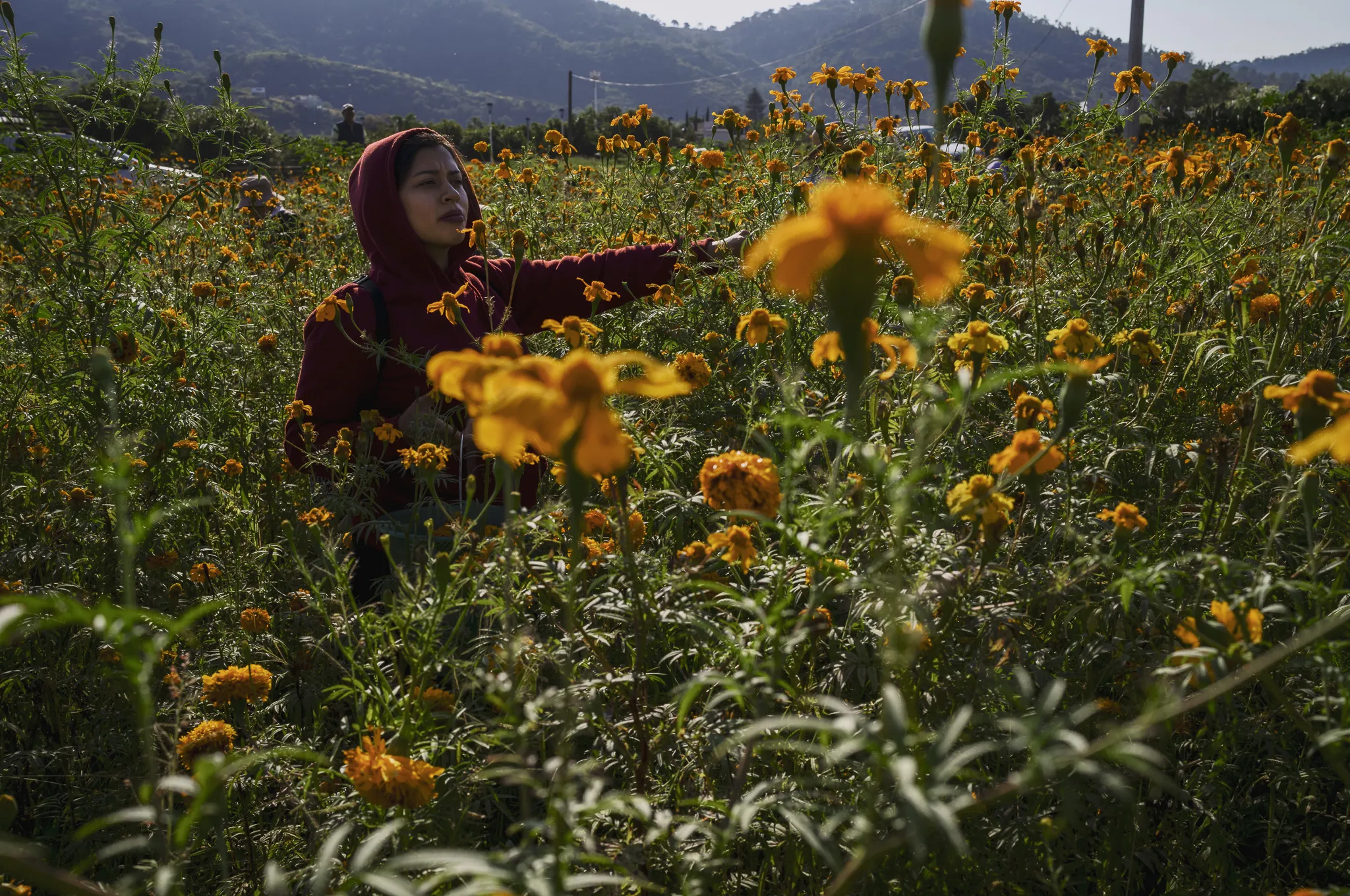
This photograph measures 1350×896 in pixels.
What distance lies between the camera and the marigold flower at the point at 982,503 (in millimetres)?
1175

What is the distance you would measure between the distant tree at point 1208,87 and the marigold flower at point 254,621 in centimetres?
1960

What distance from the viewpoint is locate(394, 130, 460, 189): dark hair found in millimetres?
2840

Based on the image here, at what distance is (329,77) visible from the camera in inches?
4803

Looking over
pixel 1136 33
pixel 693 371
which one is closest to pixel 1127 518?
pixel 693 371

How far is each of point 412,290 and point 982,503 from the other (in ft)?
6.99

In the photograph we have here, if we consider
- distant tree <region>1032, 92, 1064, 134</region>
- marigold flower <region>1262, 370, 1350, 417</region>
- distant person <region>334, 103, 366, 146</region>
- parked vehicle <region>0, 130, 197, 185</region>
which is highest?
distant person <region>334, 103, 366, 146</region>

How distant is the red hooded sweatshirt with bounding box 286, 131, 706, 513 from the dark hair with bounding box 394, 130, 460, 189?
3 cm

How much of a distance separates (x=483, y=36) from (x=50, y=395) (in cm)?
19594

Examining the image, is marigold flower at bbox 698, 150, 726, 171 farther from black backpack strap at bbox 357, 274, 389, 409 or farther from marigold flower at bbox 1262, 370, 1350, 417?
marigold flower at bbox 1262, 370, 1350, 417

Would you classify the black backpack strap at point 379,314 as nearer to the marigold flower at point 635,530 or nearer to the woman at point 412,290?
the woman at point 412,290

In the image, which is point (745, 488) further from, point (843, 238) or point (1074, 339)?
point (1074, 339)

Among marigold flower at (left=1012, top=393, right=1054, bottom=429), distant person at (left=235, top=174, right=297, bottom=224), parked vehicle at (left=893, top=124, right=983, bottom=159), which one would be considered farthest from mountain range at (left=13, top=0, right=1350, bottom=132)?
marigold flower at (left=1012, top=393, right=1054, bottom=429)

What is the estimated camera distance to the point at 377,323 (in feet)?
8.61

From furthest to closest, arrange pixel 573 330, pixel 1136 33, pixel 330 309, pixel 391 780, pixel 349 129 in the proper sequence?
1. pixel 349 129
2. pixel 1136 33
3. pixel 330 309
4. pixel 573 330
5. pixel 391 780
